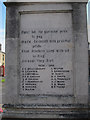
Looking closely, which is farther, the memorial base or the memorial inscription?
the memorial inscription

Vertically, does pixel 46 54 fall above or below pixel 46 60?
above

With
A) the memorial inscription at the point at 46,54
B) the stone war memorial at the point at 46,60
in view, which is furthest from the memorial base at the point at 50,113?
the memorial inscription at the point at 46,54

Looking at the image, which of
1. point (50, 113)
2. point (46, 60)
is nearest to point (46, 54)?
point (46, 60)

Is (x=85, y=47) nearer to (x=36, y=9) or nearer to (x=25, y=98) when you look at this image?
(x=36, y=9)

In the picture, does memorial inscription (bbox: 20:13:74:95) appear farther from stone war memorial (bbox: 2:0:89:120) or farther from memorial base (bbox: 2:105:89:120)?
memorial base (bbox: 2:105:89:120)

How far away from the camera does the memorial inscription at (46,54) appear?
4.91 metres

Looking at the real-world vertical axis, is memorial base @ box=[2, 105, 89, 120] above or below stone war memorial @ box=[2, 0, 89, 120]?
below

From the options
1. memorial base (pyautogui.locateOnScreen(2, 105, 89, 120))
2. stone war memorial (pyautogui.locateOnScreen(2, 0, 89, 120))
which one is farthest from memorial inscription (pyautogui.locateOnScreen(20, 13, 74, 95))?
memorial base (pyautogui.locateOnScreen(2, 105, 89, 120))

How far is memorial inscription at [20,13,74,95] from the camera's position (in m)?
4.91

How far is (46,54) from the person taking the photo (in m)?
4.97

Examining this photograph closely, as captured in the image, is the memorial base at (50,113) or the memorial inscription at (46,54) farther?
the memorial inscription at (46,54)

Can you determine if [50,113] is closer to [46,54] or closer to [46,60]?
[46,60]

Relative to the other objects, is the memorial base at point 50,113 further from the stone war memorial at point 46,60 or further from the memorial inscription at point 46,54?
the memorial inscription at point 46,54

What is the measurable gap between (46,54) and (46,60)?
0.20 m
